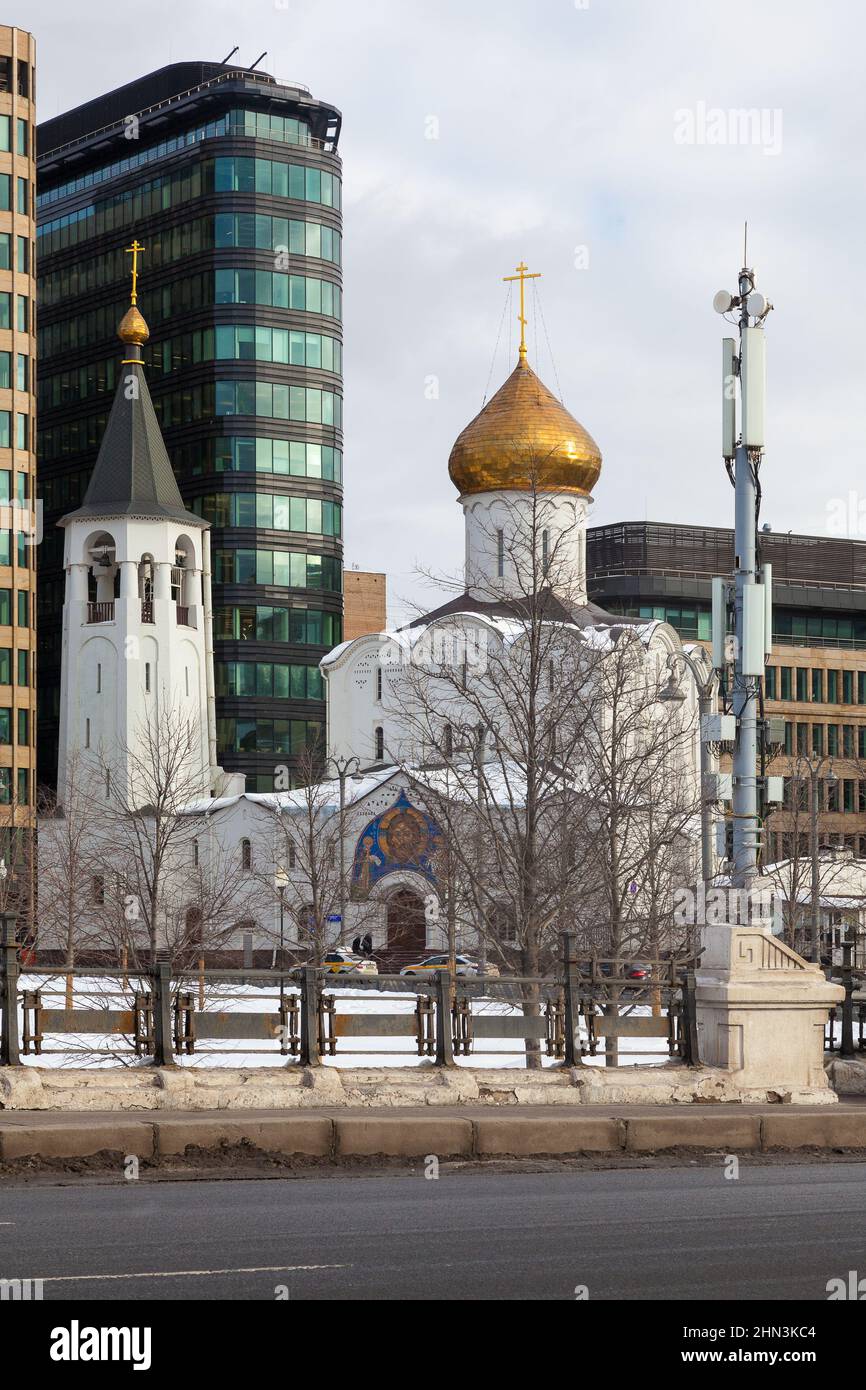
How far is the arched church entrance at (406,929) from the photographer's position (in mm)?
57844

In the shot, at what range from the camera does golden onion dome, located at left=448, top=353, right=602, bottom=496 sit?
65.8 meters

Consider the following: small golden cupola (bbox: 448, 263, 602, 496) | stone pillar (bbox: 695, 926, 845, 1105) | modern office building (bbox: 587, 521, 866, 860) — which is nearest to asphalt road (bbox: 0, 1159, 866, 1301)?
stone pillar (bbox: 695, 926, 845, 1105)

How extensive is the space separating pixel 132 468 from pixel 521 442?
14.7m

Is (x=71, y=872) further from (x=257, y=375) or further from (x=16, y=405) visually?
(x=257, y=375)

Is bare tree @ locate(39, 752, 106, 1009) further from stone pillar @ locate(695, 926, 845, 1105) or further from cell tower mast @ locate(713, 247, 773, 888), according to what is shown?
stone pillar @ locate(695, 926, 845, 1105)

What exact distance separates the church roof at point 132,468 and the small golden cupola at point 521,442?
412 inches

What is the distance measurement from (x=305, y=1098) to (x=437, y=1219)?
4.81m

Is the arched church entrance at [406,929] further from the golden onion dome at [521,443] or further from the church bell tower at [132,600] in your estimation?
the golden onion dome at [521,443]

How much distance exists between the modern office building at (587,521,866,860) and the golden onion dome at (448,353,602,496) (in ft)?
84.7

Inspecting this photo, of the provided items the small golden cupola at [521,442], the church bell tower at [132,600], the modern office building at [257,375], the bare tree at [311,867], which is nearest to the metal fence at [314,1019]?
the bare tree at [311,867]

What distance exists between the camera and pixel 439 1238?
1031 cm
